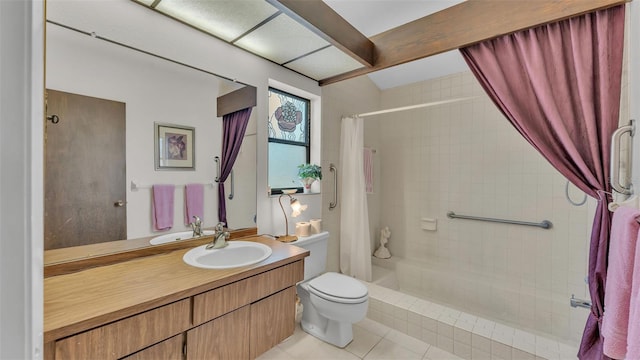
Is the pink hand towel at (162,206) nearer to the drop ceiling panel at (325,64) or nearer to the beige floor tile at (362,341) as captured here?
the drop ceiling panel at (325,64)

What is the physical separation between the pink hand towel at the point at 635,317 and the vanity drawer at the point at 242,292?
1.41 m

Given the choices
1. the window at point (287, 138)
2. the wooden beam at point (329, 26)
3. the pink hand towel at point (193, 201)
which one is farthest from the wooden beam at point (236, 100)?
the wooden beam at point (329, 26)

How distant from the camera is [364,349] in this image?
187 cm

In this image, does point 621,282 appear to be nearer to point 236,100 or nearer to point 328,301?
point 328,301

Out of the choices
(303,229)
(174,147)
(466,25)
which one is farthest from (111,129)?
(466,25)

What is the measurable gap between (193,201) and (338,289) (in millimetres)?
1187

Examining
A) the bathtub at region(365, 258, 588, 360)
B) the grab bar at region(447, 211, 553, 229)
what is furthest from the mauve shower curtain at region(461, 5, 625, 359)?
the grab bar at region(447, 211, 553, 229)

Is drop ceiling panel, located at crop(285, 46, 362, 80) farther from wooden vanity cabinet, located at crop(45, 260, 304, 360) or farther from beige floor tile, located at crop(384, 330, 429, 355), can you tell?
beige floor tile, located at crop(384, 330, 429, 355)

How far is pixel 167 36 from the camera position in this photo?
1.57m

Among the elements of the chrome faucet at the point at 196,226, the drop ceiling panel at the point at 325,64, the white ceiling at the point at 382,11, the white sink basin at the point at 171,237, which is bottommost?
the white sink basin at the point at 171,237

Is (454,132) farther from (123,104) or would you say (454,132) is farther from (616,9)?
(123,104)

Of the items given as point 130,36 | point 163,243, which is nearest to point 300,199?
point 163,243

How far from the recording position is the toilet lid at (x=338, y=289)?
175cm

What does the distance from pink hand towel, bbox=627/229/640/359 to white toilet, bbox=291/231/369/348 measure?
3.96 ft
